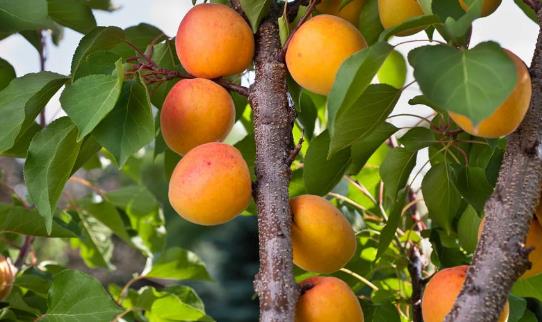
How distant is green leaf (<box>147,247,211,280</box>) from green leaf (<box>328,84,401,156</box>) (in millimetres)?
646

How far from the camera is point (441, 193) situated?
2.31ft

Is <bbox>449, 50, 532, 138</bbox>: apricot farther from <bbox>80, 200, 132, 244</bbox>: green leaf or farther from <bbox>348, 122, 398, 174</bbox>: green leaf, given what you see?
<bbox>80, 200, 132, 244</bbox>: green leaf

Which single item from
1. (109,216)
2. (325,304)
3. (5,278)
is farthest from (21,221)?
(325,304)

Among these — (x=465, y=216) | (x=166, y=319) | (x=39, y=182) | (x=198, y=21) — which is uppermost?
(x=198, y=21)

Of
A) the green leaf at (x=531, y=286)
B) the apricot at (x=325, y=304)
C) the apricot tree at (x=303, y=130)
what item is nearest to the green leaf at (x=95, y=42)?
the apricot tree at (x=303, y=130)

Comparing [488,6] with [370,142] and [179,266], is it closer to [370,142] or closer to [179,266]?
[370,142]

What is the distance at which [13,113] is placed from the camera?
598mm

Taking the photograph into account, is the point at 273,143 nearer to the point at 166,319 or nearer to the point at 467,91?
the point at 467,91

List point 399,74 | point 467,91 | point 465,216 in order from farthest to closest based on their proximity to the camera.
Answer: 1. point 399,74
2. point 465,216
3. point 467,91

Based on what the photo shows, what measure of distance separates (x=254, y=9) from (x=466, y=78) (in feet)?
0.70

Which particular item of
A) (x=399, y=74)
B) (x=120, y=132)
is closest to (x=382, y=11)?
(x=120, y=132)

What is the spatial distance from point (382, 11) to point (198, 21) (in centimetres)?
14

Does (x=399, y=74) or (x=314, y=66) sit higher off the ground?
(x=314, y=66)

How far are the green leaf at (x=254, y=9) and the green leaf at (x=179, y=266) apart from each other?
24.4 inches
